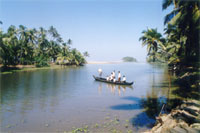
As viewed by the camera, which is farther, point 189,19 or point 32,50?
Result: point 32,50

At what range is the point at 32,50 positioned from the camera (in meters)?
55.1

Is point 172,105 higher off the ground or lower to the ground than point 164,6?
lower

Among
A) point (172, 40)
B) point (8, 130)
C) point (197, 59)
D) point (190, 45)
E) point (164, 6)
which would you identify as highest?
point (164, 6)

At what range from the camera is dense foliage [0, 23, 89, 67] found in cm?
3886

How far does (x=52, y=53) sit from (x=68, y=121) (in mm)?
57980

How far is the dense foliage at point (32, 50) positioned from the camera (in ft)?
127

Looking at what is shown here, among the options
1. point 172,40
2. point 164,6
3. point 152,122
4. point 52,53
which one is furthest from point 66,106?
point 52,53

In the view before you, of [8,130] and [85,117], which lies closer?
[8,130]

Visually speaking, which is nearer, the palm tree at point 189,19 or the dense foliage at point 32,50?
the palm tree at point 189,19

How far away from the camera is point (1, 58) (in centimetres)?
3541

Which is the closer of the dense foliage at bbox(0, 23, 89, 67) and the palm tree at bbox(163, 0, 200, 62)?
the palm tree at bbox(163, 0, 200, 62)

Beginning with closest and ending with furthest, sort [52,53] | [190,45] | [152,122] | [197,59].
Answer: [152,122], [197,59], [190,45], [52,53]

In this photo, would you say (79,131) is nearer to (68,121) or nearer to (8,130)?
(68,121)

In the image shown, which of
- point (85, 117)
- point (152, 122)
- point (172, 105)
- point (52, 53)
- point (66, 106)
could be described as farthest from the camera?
point (52, 53)
